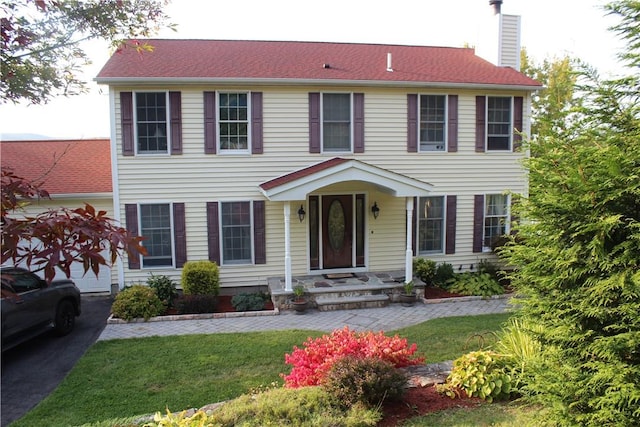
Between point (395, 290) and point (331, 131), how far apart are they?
4.62 metres

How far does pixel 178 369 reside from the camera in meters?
6.96

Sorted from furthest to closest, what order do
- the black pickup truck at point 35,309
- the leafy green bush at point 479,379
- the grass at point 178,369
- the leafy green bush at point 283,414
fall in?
1. the black pickup truck at point 35,309
2. the grass at point 178,369
3. the leafy green bush at point 479,379
4. the leafy green bush at point 283,414

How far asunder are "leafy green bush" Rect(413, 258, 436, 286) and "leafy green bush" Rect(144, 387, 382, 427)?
8002mm

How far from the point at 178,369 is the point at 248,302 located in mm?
3548

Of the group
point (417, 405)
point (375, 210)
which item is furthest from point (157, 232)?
point (417, 405)

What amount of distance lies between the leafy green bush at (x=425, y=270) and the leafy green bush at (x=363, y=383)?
770 cm

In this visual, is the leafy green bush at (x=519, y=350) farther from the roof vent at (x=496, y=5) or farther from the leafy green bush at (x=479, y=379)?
the roof vent at (x=496, y=5)

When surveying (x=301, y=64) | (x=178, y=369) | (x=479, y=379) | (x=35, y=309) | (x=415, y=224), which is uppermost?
(x=301, y=64)

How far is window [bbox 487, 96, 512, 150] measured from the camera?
12805mm

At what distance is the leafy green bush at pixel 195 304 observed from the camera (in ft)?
33.0

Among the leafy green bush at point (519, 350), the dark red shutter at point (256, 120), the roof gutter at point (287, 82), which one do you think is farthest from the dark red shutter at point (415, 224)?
the leafy green bush at point (519, 350)

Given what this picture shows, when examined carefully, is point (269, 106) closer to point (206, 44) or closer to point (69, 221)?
point (206, 44)

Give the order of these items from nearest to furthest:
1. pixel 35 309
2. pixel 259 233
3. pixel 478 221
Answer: pixel 35 309, pixel 259 233, pixel 478 221

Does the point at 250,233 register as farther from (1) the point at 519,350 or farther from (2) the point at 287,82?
(1) the point at 519,350
